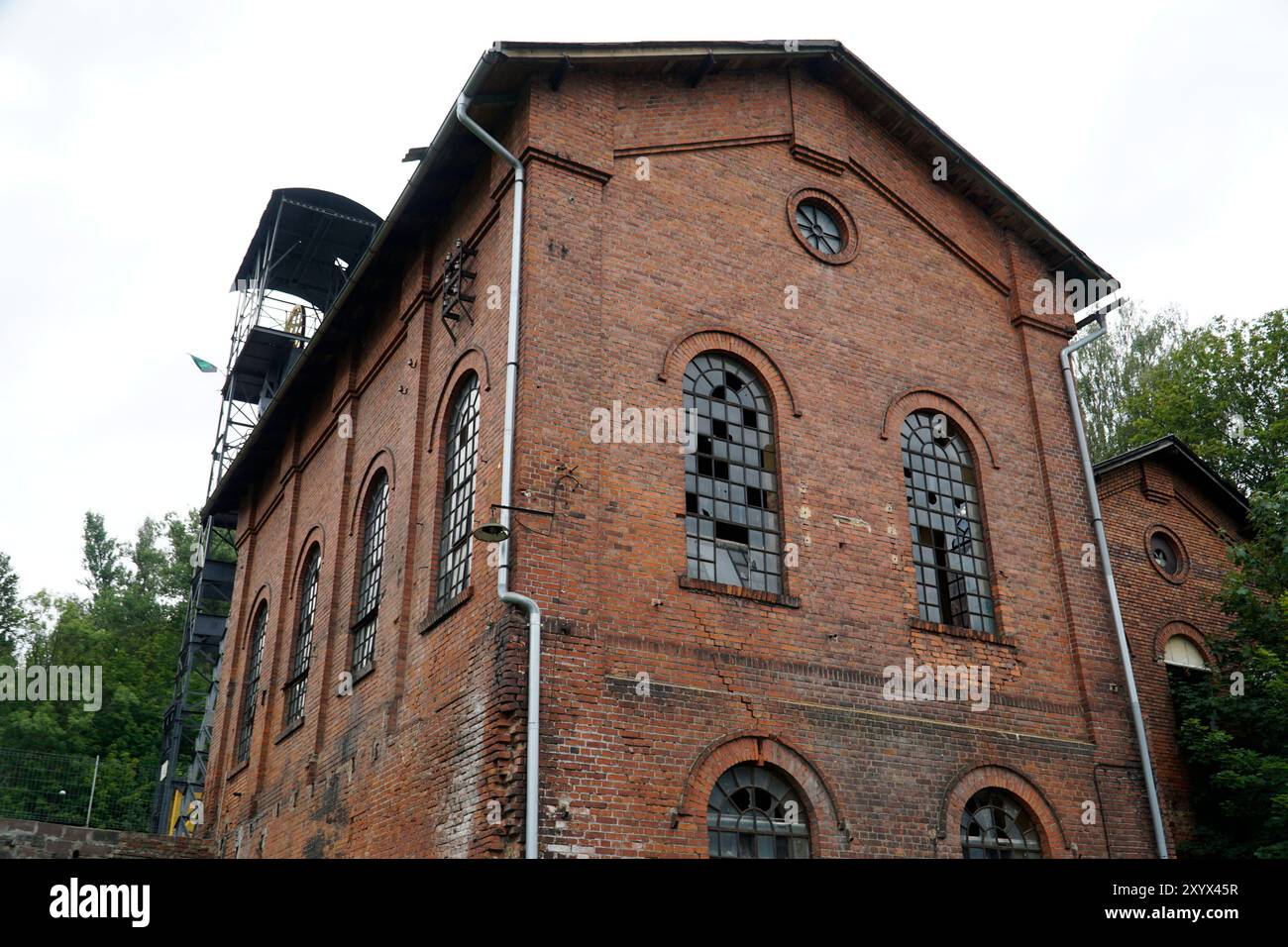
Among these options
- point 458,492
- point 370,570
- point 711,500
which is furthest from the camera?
point 370,570

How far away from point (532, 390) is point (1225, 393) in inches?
785

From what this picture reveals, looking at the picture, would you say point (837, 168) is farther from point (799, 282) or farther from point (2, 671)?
point (2, 671)

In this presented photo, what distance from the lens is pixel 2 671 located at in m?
33.5

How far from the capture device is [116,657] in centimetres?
3741

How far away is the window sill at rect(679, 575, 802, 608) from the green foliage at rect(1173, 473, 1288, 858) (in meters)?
5.54

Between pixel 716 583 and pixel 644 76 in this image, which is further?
pixel 644 76

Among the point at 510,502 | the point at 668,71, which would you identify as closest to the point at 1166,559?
the point at 668,71

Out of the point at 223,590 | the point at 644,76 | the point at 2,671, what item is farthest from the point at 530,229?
the point at 2,671

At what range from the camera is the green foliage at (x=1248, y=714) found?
40.6 feet

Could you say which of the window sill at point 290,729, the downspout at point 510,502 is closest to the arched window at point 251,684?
the window sill at point 290,729
